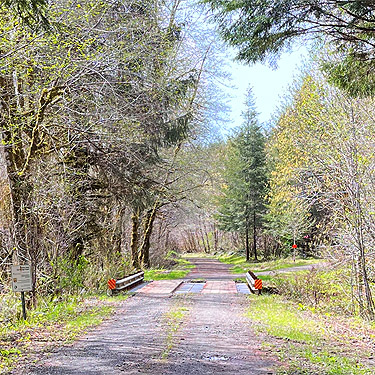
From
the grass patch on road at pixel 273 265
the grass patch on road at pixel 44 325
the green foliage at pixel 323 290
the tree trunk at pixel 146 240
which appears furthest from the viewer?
the grass patch on road at pixel 273 265

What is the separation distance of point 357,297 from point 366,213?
2545 mm

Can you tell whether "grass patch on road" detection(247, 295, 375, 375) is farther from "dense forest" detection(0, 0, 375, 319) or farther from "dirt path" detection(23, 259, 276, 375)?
"dense forest" detection(0, 0, 375, 319)

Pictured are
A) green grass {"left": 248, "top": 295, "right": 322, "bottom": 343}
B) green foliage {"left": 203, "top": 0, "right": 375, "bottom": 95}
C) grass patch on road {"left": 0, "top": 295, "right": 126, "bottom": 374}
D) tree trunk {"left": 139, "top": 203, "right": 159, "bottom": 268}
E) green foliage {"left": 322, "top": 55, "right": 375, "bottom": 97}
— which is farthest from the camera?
tree trunk {"left": 139, "top": 203, "right": 159, "bottom": 268}

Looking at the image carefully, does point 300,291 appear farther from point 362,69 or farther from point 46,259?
point 362,69

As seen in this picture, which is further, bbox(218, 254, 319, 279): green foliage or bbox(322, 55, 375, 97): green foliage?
bbox(218, 254, 319, 279): green foliage

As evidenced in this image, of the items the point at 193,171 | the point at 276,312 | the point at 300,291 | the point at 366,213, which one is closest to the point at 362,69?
the point at 366,213

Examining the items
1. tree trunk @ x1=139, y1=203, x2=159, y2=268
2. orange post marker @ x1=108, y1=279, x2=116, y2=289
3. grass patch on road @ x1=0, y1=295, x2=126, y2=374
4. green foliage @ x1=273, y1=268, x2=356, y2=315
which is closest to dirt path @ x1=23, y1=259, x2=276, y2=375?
grass patch on road @ x1=0, y1=295, x2=126, y2=374

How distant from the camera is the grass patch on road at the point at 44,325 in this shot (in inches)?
282

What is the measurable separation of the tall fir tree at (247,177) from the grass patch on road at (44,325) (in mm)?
26078

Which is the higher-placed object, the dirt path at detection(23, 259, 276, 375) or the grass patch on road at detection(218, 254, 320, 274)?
the dirt path at detection(23, 259, 276, 375)

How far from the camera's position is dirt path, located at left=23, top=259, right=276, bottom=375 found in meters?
6.24

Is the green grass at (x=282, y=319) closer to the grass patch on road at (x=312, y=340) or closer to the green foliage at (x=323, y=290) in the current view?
the grass patch on road at (x=312, y=340)

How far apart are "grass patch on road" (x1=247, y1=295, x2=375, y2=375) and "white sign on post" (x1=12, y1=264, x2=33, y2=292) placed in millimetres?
4592

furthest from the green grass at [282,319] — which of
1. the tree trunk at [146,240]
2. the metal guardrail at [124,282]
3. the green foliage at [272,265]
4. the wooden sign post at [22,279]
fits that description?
the tree trunk at [146,240]
